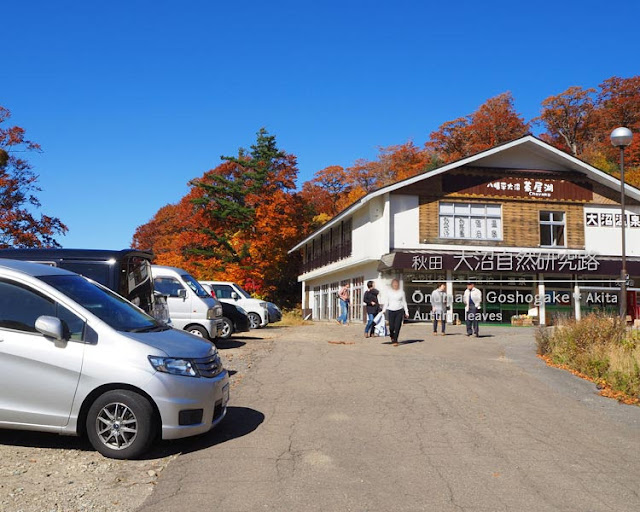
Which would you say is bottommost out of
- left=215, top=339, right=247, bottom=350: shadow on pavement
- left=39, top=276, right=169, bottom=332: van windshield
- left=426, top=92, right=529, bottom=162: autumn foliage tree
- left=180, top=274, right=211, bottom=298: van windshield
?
left=215, top=339, right=247, bottom=350: shadow on pavement

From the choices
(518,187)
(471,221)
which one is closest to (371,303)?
(471,221)

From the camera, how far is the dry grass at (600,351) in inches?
376

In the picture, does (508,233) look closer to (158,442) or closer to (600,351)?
(600,351)

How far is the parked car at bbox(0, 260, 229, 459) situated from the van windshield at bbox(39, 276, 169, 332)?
0.77ft

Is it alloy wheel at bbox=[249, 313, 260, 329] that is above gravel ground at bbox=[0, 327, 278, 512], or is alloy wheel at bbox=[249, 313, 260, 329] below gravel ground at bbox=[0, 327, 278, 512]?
above

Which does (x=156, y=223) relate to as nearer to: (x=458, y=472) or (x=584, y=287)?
(x=584, y=287)

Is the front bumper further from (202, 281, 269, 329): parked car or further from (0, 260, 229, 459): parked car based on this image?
(202, 281, 269, 329): parked car

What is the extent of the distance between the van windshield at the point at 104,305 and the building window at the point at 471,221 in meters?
21.2

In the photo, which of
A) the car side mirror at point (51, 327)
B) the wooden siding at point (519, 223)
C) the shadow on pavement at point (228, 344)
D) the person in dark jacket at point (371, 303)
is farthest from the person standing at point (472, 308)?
the car side mirror at point (51, 327)

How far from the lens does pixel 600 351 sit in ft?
36.5

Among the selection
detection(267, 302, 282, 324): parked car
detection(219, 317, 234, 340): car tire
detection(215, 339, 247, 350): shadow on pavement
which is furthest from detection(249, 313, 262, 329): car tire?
detection(219, 317, 234, 340): car tire

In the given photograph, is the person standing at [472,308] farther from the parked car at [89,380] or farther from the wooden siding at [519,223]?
the parked car at [89,380]

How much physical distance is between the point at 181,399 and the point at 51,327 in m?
1.36

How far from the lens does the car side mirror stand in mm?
5484
